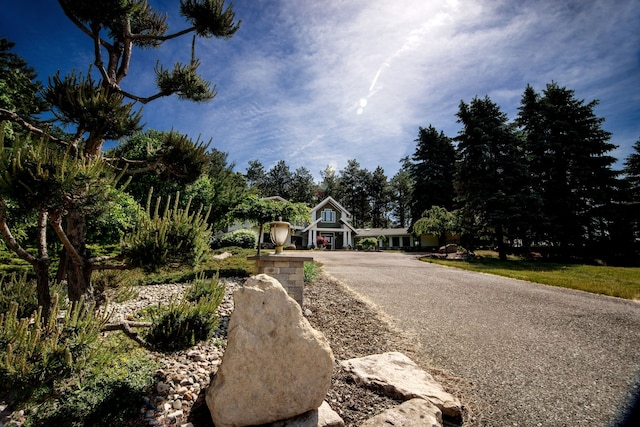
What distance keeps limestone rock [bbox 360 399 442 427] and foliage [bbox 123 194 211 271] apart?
97.3 inches

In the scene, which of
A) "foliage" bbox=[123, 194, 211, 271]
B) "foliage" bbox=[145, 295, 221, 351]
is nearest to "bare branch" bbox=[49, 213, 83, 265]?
"foliage" bbox=[123, 194, 211, 271]

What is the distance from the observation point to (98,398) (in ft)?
7.70

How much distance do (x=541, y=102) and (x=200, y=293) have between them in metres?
29.2

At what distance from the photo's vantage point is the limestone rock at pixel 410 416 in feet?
7.96

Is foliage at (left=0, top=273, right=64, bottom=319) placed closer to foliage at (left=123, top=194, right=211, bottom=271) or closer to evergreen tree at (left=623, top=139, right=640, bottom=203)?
foliage at (left=123, top=194, right=211, bottom=271)

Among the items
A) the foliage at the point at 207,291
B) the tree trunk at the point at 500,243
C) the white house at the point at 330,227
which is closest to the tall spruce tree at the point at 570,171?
the tree trunk at the point at 500,243

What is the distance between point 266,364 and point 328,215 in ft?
112

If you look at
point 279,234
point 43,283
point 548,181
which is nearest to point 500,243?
point 548,181

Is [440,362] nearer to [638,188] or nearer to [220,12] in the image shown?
[220,12]

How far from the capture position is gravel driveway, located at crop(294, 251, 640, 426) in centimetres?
285

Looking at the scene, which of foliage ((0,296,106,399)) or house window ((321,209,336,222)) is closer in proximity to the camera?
foliage ((0,296,106,399))

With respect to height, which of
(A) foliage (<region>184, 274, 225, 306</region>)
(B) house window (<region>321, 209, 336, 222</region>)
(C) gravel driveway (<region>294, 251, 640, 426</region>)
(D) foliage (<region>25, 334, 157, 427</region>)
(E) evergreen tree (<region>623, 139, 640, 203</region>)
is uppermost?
(E) evergreen tree (<region>623, 139, 640, 203</region>)

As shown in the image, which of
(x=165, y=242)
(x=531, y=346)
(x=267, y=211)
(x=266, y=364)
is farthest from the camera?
(x=267, y=211)

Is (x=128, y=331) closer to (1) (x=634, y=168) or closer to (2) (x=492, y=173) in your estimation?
(2) (x=492, y=173)
